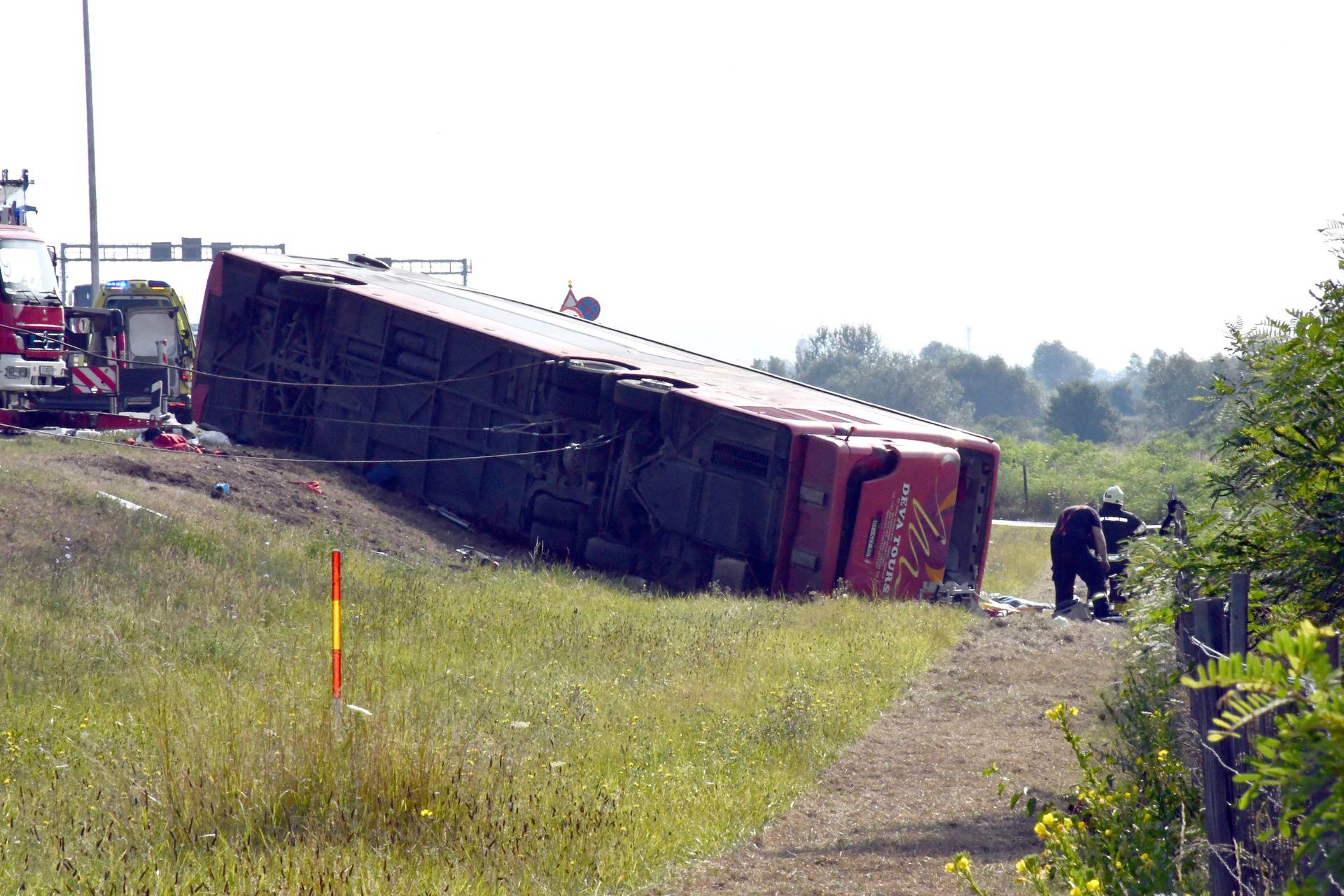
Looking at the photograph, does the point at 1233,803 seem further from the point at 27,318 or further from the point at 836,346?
the point at 836,346

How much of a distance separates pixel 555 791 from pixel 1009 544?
21275 millimetres

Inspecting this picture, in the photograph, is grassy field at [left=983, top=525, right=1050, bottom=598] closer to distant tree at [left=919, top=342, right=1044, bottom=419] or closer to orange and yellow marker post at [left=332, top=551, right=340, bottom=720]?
orange and yellow marker post at [left=332, top=551, right=340, bottom=720]

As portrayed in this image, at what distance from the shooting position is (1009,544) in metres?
25.2

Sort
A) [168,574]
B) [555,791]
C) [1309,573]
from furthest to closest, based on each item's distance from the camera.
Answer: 1. [168,574]
2. [555,791]
3. [1309,573]

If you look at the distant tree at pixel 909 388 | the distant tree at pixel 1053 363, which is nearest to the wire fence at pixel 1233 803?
the distant tree at pixel 909 388

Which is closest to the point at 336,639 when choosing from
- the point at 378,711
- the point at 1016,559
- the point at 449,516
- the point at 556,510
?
the point at 378,711

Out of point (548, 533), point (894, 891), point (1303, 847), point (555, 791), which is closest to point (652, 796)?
point (555, 791)

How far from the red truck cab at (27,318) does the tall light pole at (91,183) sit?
1225 centimetres

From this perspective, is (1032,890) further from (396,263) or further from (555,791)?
(396,263)

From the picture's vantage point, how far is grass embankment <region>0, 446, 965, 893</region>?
15.3 feet

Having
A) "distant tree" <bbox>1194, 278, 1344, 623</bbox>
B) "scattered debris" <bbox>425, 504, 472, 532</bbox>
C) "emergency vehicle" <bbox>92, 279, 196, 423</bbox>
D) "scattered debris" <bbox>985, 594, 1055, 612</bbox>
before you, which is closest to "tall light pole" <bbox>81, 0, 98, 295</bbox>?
"emergency vehicle" <bbox>92, 279, 196, 423</bbox>

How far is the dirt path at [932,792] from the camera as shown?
16.1 feet

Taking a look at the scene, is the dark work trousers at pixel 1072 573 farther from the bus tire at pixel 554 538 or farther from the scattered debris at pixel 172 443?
the scattered debris at pixel 172 443

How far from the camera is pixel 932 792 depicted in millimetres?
6199
